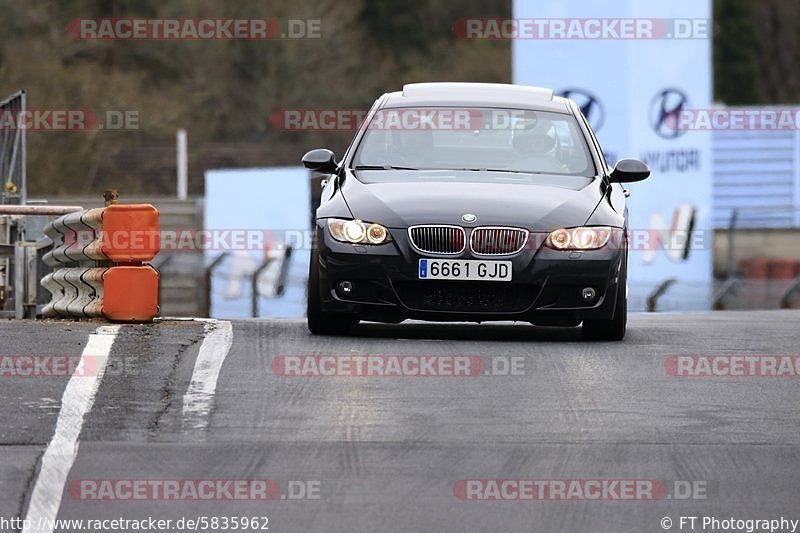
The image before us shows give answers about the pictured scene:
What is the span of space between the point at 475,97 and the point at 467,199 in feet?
5.92

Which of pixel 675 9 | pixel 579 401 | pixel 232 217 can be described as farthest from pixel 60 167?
pixel 579 401

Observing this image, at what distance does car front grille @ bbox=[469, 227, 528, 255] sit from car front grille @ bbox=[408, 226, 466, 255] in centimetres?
8

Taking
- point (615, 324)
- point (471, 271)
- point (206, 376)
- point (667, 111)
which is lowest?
point (206, 376)

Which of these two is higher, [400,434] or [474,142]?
[474,142]

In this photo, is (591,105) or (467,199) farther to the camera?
(591,105)

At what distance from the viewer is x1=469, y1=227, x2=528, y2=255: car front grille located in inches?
473

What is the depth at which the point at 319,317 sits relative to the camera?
40.9ft

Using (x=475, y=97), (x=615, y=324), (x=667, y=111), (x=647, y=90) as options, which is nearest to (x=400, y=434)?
(x=615, y=324)

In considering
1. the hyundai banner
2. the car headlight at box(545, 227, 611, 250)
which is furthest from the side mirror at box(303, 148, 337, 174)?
the hyundai banner

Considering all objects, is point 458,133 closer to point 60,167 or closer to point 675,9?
point 675,9

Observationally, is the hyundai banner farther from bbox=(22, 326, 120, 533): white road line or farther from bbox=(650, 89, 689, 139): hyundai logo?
bbox=(22, 326, 120, 533): white road line

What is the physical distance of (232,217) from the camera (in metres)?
36.9

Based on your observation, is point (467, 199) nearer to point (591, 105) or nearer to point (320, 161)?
point (320, 161)

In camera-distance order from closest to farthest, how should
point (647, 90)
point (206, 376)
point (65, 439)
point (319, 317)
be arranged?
point (65, 439)
point (206, 376)
point (319, 317)
point (647, 90)
